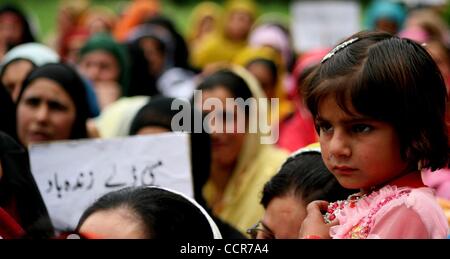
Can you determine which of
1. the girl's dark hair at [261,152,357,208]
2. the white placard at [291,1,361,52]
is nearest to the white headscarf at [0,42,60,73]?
the girl's dark hair at [261,152,357,208]

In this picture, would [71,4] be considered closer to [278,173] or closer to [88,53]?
[88,53]

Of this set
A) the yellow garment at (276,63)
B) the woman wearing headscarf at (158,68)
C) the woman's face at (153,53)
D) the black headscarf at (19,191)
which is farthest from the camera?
the woman's face at (153,53)

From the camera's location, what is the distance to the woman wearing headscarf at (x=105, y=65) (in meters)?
7.46

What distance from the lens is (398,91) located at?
7.09 ft

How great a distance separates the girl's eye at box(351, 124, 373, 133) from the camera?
7.17 ft

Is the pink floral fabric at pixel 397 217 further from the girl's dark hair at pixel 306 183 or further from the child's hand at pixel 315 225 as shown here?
the girl's dark hair at pixel 306 183

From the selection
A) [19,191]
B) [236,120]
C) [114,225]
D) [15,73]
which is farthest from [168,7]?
[114,225]

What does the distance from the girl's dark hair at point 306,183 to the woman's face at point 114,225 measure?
80 cm

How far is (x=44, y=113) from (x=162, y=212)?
2.45 metres

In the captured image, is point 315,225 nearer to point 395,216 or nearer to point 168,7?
point 395,216

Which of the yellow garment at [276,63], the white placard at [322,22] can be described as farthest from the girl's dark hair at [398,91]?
the white placard at [322,22]
